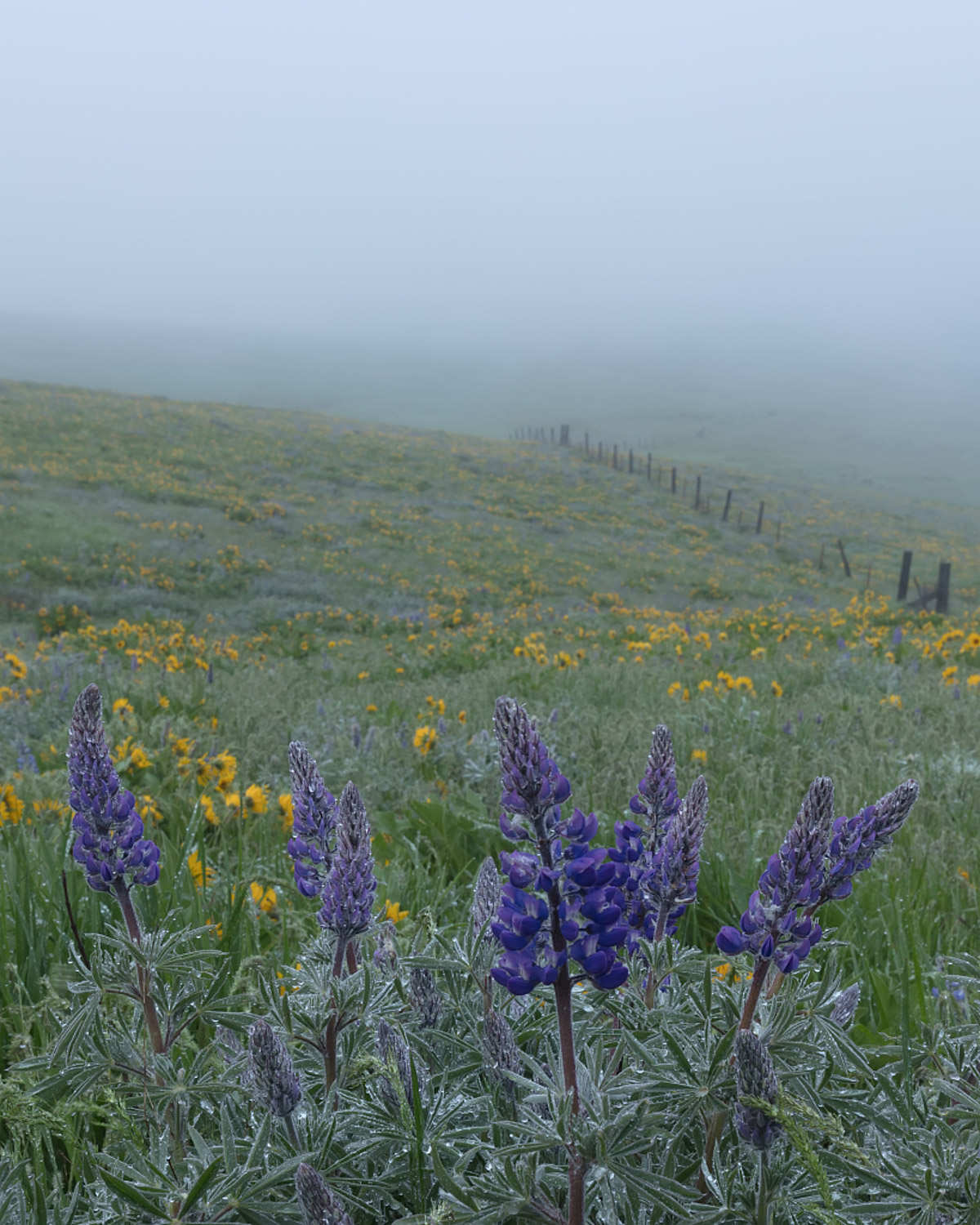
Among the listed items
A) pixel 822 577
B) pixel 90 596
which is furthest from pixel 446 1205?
pixel 822 577

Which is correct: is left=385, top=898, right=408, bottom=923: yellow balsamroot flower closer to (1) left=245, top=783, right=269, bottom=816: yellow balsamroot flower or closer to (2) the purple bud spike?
(2) the purple bud spike

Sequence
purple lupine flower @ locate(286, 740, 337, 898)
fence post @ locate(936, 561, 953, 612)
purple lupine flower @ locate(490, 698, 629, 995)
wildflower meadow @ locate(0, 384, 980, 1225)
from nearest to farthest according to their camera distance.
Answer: purple lupine flower @ locate(490, 698, 629, 995) → wildflower meadow @ locate(0, 384, 980, 1225) → purple lupine flower @ locate(286, 740, 337, 898) → fence post @ locate(936, 561, 953, 612)

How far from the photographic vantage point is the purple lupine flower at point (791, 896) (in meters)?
0.99

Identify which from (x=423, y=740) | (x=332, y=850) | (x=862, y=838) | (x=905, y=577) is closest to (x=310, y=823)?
(x=332, y=850)

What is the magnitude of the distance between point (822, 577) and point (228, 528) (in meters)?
18.6

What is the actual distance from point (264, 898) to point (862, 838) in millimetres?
2101

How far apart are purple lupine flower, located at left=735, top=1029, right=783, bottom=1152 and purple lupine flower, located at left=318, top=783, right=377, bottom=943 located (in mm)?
589

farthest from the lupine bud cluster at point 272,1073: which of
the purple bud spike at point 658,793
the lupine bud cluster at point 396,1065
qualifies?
the purple bud spike at point 658,793

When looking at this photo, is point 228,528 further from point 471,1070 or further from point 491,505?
point 471,1070

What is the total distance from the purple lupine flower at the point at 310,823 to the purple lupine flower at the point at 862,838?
0.80 m

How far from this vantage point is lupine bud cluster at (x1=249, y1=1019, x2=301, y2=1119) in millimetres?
1041

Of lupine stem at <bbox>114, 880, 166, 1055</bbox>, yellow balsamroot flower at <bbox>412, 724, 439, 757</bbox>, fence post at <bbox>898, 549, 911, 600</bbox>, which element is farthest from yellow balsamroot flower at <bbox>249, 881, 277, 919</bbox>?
fence post at <bbox>898, 549, 911, 600</bbox>

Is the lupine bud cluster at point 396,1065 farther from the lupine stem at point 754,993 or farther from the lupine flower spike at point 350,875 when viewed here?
the lupine stem at point 754,993

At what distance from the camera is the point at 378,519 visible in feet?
79.6
